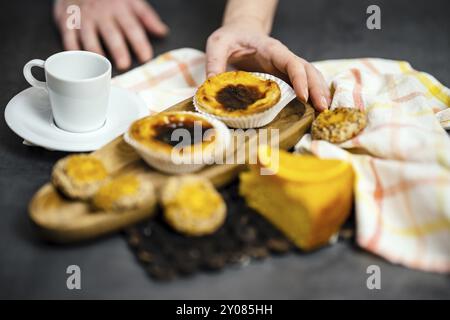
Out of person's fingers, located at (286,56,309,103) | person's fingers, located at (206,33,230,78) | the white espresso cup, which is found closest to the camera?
the white espresso cup

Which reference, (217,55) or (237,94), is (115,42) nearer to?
(217,55)

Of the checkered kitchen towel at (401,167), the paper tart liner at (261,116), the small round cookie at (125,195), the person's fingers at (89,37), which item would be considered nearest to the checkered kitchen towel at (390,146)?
the checkered kitchen towel at (401,167)

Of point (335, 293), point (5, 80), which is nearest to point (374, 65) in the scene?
point (335, 293)

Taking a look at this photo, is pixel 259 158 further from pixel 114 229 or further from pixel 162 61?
pixel 162 61

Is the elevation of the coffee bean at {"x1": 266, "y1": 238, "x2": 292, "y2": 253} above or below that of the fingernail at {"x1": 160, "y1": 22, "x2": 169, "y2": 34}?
below

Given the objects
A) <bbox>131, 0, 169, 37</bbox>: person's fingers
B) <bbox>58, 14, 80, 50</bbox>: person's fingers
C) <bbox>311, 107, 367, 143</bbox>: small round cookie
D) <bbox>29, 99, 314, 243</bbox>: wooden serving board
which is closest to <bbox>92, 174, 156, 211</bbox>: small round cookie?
<bbox>29, 99, 314, 243</bbox>: wooden serving board

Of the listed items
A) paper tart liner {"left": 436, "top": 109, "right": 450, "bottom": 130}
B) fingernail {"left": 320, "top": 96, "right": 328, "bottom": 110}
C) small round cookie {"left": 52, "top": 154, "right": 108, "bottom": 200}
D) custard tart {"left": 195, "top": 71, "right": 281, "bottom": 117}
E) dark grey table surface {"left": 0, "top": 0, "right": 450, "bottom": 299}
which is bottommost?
dark grey table surface {"left": 0, "top": 0, "right": 450, "bottom": 299}

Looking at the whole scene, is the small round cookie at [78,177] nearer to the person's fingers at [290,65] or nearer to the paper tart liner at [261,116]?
the paper tart liner at [261,116]

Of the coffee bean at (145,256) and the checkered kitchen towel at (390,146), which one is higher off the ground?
the checkered kitchen towel at (390,146)

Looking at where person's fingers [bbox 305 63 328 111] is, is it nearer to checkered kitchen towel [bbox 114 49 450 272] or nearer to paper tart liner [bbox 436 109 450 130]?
checkered kitchen towel [bbox 114 49 450 272]
